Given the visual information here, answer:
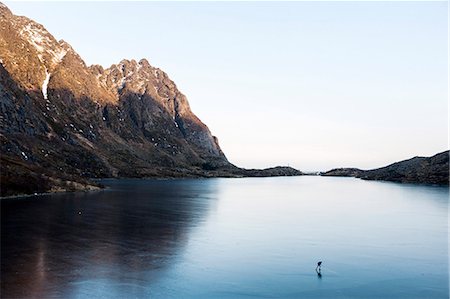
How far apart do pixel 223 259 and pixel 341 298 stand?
1847cm

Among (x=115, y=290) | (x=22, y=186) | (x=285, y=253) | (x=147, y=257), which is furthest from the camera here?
(x=22, y=186)

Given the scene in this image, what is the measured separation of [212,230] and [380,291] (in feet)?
133

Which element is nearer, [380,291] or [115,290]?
[115,290]

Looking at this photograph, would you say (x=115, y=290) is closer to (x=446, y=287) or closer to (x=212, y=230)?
(x=446, y=287)

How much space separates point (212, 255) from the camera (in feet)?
185

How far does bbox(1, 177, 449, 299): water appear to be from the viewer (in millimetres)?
40781

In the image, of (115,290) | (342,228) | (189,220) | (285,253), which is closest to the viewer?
(115,290)

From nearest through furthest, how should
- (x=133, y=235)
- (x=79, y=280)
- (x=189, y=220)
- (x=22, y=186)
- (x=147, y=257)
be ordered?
(x=79, y=280), (x=147, y=257), (x=133, y=235), (x=189, y=220), (x=22, y=186)

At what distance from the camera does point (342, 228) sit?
83.7 meters

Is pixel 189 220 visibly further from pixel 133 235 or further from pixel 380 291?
pixel 380 291

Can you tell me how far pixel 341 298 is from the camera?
3906 centimetres

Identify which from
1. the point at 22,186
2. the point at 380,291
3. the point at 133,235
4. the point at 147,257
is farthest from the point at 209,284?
the point at 22,186

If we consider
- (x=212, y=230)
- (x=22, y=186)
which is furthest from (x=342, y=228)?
(x=22, y=186)

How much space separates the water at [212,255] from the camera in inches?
1606
